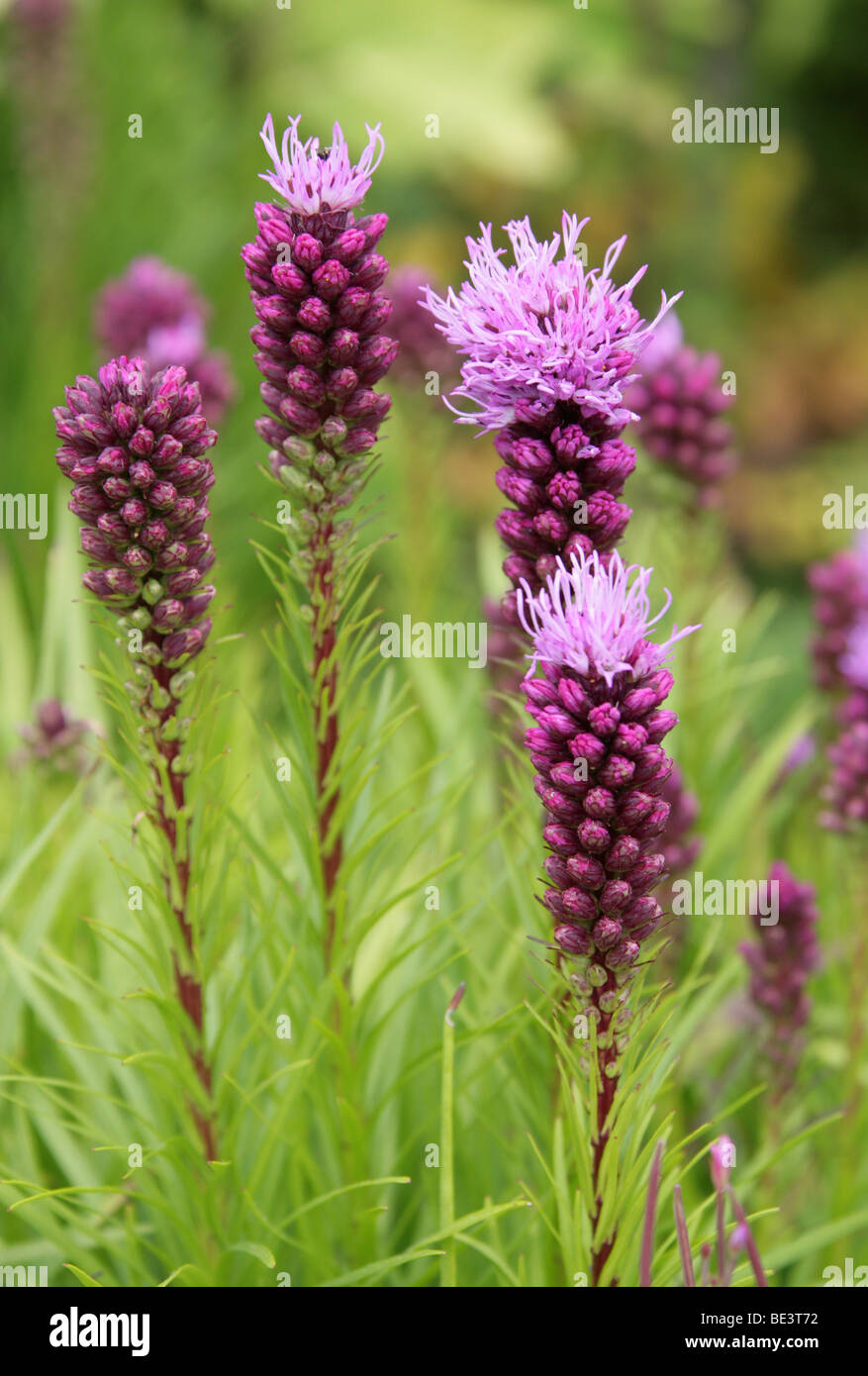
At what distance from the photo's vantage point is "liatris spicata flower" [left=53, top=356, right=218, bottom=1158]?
1.99ft

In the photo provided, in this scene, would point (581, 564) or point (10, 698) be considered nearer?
point (581, 564)

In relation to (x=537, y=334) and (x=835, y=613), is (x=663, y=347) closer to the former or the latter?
(x=835, y=613)

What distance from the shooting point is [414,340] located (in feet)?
4.72

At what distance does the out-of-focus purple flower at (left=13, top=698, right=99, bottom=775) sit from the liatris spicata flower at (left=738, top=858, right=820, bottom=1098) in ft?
1.98

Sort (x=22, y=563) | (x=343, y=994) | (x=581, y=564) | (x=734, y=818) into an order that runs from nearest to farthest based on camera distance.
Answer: (x=581, y=564)
(x=343, y=994)
(x=734, y=818)
(x=22, y=563)

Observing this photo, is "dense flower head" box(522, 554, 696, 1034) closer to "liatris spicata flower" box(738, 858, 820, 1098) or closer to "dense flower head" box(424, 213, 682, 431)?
"dense flower head" box(424, 213, 682, 431)

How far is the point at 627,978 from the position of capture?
2.01 ft

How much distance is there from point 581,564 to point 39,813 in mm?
744

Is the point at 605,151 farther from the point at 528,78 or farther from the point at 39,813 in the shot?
the point at 39,813

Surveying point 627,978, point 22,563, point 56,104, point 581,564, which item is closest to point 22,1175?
point 627,978

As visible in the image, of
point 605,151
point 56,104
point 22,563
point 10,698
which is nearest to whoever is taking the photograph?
point 10,698

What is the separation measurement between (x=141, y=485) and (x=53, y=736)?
0.57 m

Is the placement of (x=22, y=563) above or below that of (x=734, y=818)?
above

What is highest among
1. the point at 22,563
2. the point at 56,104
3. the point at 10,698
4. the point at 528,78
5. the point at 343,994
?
the point at 528,78
